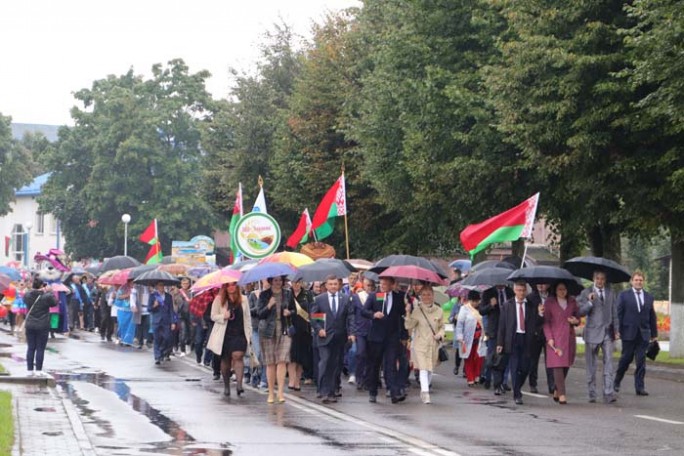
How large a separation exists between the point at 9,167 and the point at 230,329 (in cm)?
8968

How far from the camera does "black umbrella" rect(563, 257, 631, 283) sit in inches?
776

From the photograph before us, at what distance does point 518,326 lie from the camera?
2012 cm

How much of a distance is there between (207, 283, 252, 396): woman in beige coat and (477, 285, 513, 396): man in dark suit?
3.88 m

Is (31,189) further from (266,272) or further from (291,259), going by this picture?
(266,272)

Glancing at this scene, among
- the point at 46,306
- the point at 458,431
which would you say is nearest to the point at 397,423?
the point at 458,431

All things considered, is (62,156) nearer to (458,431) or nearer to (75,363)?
(75,363)

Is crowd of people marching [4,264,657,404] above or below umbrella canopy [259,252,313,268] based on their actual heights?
below

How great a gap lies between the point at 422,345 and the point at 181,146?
7083cm

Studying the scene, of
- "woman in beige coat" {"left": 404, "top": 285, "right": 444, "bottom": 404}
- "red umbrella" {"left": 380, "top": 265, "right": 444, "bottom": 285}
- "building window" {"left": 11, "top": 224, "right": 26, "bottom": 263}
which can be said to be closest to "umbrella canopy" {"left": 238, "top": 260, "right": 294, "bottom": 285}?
"red umbrella" {"left": 380, "top": 265, "right": 444, "bottom": 285}

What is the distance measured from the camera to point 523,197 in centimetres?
3391

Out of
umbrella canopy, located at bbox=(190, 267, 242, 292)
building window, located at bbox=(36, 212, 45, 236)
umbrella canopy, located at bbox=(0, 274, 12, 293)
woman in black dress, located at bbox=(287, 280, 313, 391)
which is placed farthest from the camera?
building window, located at bbox=(36, 212, 45, 236)

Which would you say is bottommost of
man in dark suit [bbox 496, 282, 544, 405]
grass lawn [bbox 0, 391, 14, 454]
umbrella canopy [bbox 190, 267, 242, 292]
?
grass lawn [bbox 0, 391, 14, 454]

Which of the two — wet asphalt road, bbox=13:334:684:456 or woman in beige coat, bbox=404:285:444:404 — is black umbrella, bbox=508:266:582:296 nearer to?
woman in beige coat, bbox=404:285:444:404

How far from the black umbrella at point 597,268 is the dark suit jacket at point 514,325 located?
827mm
